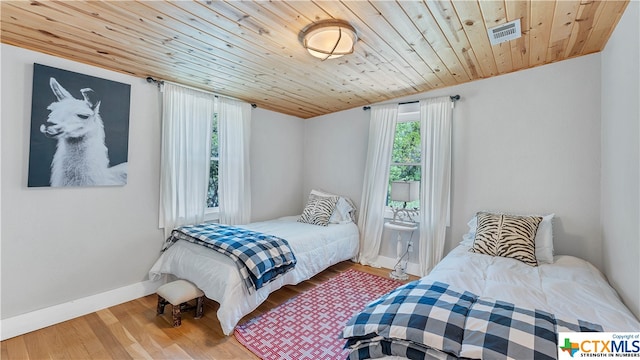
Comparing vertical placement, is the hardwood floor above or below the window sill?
below

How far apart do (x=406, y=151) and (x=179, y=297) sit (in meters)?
3.06

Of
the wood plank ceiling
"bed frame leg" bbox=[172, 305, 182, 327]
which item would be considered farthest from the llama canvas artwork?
"bed frame leg" bbox=[172, 305, 182, 327]

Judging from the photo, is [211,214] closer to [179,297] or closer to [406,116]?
[179,297]

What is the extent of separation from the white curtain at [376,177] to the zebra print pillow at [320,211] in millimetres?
474

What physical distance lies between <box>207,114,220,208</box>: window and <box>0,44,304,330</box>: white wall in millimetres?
631

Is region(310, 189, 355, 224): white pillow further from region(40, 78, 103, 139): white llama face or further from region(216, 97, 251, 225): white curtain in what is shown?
region(40, 78, 103, 139): white llama face

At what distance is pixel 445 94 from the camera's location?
3.19 m

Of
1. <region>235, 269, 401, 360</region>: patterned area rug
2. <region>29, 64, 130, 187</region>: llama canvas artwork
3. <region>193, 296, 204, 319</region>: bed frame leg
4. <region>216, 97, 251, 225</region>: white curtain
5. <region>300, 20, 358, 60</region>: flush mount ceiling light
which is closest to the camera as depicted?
<region>300, 20, 358, 60</region>: flush mount ceiling light

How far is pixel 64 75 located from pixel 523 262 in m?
4.12

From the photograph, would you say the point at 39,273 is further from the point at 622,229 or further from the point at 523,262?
the point at 622,229

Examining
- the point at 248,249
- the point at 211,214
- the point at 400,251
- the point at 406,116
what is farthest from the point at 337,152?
the point at 248,249

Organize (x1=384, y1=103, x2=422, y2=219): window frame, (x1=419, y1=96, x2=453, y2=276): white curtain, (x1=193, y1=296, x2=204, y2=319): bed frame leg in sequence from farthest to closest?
(x1=384, y1=103, x2=422, y2=219): window frame → (x1=419, y1=96, x2=453, y2=276): white curtain → (x1=193, y1=296, x2=204, y2=319): bed frame leg

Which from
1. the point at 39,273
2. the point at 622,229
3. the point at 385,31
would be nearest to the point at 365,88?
the point at 385,31

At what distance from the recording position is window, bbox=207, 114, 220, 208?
3.39 metres
